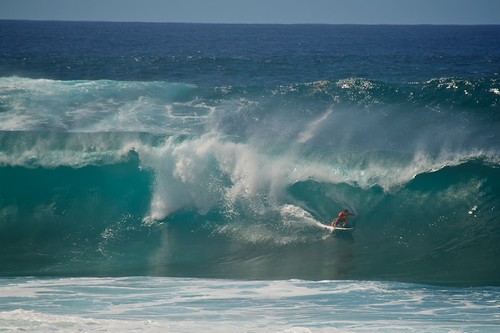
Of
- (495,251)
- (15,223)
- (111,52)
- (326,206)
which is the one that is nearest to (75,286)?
(15,223)

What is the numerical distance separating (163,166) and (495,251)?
8.56 meters

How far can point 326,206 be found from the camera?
1789 cm

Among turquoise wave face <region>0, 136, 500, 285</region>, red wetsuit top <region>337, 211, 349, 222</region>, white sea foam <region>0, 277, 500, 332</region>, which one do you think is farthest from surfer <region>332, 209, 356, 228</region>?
white sea foam <region>0, 277, 500, 332</region>

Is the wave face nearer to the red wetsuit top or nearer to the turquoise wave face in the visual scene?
the turquoise wave face

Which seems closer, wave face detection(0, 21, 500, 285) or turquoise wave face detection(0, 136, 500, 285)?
turquoise wave face detection(0, 136, 500, 285)

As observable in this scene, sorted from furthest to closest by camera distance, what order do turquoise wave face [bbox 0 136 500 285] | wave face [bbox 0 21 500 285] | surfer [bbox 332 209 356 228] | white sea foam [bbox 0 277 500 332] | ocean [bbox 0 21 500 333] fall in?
surfer [bbox 332 209 356 228] < wave face [bbox 0 21 500 285] < turquoise wave face [bbox 0 136 500 285] < ocean [bbox 0 21 500 333] < white sea foam [bbox 0 277 500 332]

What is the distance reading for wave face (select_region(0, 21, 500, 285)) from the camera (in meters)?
15.6

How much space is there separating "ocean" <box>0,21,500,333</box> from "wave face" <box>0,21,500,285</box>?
58 millimetres

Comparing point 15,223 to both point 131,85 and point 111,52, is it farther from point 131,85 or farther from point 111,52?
point 111,52

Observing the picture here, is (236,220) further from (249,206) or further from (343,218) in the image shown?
(343,218)

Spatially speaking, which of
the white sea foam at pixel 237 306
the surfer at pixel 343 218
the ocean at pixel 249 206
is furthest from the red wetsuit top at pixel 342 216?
the white sea foam at pixel 237 306

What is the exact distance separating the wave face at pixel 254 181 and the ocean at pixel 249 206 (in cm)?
6

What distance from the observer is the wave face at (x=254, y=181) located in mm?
15617

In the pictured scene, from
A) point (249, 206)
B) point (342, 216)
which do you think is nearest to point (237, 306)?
point (342, 216)
